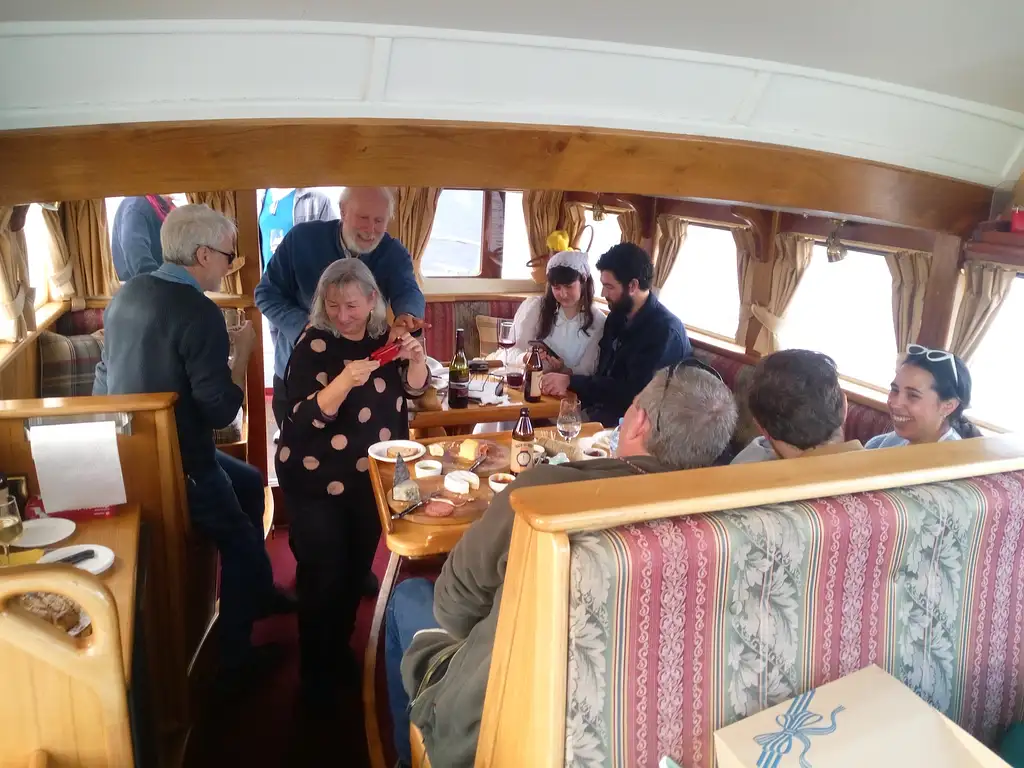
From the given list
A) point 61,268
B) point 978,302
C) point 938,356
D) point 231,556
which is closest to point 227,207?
point 61,268

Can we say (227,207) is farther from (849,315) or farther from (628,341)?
(849,315)

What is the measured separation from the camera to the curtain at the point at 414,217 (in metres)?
5.96

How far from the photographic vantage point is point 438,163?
1995 mm

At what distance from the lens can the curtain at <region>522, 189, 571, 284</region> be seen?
260 inches

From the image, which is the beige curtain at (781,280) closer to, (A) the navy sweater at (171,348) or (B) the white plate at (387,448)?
(B) the white plate at (387,448)

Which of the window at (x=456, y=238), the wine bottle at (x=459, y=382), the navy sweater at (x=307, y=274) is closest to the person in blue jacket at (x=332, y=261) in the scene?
the navy sweater at (x=307, y=274)

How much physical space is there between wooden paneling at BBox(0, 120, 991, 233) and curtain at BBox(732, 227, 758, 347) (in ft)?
7.06

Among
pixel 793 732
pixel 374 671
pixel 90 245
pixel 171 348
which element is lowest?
pixel 374 671

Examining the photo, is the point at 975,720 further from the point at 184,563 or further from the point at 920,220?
the point at 184,563

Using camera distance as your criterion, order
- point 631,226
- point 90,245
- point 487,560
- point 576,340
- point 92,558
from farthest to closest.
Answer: point 631,226
point 90,245
point 576,340
point 92,558
point 487,560

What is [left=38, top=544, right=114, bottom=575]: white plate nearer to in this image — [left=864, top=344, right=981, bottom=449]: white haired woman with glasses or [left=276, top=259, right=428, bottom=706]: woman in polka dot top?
[left=276, top=259, right=428, bottom=706]: woman in polka dot top

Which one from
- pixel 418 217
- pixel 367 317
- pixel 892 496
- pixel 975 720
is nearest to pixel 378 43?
pixel 367 317

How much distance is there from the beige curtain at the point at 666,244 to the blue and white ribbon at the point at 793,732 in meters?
4.57

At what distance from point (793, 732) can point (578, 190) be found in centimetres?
153
